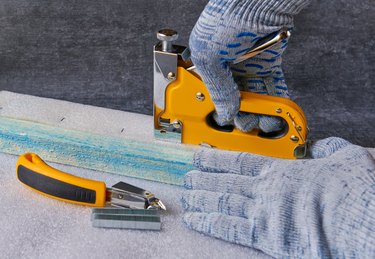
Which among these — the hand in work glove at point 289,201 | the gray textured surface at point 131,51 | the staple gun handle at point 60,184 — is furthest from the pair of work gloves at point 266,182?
the gray textured surface at point 131,51

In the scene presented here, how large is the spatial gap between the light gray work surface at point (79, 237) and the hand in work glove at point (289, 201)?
0.03 m

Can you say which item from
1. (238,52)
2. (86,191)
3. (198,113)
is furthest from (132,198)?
(238,52)

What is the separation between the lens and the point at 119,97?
7.64 feet

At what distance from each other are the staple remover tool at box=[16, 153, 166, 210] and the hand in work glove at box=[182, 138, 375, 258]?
3.8 inches

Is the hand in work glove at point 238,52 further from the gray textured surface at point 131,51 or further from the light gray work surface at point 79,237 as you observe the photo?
the gray textured surface at point 131,51

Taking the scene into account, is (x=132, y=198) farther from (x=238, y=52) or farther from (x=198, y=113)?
(x=238, y=52)

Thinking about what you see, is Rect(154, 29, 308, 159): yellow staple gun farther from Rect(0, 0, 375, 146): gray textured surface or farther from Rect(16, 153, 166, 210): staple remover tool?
Rect(0, 0, 375, 146): gray textured surface

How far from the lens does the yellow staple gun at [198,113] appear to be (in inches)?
61.1

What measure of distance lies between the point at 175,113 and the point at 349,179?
1.50 ft

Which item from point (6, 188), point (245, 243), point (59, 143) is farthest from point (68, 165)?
point (245, 243)

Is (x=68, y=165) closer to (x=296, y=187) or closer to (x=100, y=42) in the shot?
(x=296, y=187)

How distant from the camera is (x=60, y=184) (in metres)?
1.49

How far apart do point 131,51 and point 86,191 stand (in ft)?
3.40

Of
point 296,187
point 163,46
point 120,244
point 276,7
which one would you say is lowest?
point 120,244
